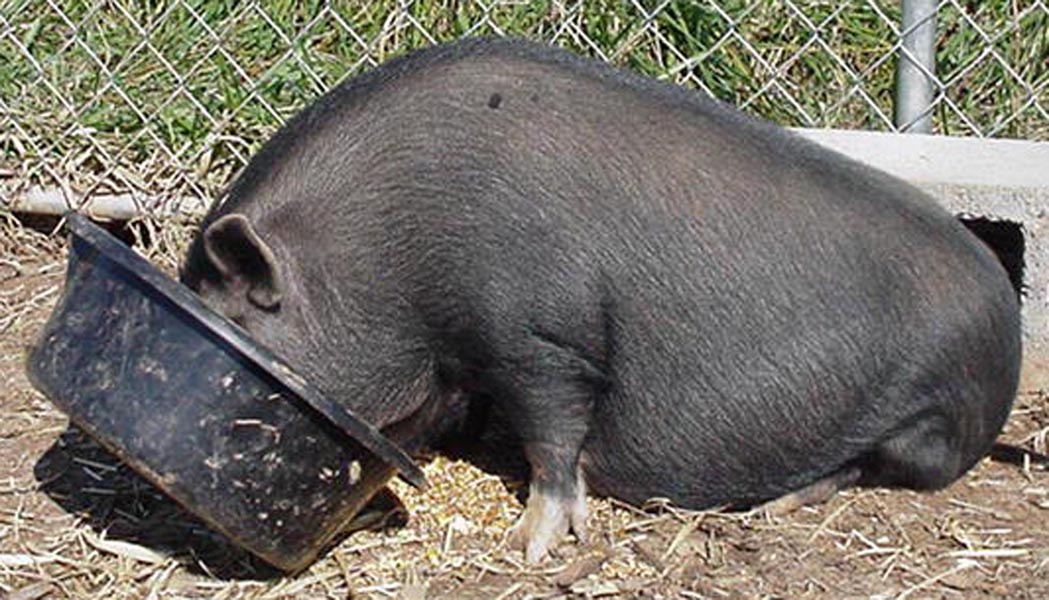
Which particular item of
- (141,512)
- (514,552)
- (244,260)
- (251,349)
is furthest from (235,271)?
(514,552)

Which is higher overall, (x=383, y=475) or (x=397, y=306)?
(x=397, y=306)

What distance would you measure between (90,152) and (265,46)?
0.64m

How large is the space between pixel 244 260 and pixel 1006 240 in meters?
2.21

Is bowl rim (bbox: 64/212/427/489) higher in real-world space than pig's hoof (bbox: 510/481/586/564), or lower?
higher

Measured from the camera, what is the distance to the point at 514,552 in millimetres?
4098

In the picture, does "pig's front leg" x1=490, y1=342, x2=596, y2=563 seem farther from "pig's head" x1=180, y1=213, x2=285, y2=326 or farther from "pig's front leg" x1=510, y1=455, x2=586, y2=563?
"pig's head" x1=180, y1=213, x2=285, y2=326

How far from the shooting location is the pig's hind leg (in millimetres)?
4051

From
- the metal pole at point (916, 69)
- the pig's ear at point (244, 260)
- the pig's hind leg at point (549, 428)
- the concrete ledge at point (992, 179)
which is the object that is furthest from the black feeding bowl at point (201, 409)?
the metal pole at point (916, 69)

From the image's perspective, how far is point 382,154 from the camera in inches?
160

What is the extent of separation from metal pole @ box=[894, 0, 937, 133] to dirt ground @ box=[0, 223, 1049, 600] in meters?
1.10

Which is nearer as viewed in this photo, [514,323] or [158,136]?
[514,323]

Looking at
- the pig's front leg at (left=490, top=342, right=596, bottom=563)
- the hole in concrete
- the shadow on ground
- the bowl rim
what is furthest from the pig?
the hole in concrete

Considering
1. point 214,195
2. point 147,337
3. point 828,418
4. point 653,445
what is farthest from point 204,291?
point 214,195

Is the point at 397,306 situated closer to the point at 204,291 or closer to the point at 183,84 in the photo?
the point at 204,291
